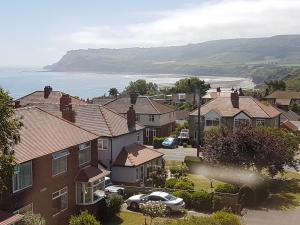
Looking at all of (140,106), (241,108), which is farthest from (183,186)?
(140,106)

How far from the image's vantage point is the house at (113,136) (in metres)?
41.4

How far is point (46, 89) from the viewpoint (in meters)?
59.8

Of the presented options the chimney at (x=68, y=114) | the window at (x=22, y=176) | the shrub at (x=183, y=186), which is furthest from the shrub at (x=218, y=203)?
the window at (x=22, y=176)

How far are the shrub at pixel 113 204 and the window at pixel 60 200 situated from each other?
3.12m

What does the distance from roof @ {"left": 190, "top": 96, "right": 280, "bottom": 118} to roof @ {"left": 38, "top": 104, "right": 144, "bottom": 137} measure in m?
22.5

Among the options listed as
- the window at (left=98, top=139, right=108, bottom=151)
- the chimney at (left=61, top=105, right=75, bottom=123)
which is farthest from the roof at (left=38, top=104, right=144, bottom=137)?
the chimney at (left=61, top=105, right=75, bottom=123)

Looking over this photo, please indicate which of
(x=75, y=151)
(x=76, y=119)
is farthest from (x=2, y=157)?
(x=76, y=119)

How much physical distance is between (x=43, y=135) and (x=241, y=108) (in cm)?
4074

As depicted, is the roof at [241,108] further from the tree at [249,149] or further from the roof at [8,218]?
the roof at [8,218]

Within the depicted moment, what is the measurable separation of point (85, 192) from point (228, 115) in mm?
35935

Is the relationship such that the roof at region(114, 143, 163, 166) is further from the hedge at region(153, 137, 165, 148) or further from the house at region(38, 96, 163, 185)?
the hedge at region(153, 137, 165, 148)

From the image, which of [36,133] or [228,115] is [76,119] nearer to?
[36,133]

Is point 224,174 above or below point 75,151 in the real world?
below

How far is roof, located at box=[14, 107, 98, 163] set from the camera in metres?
26.1
